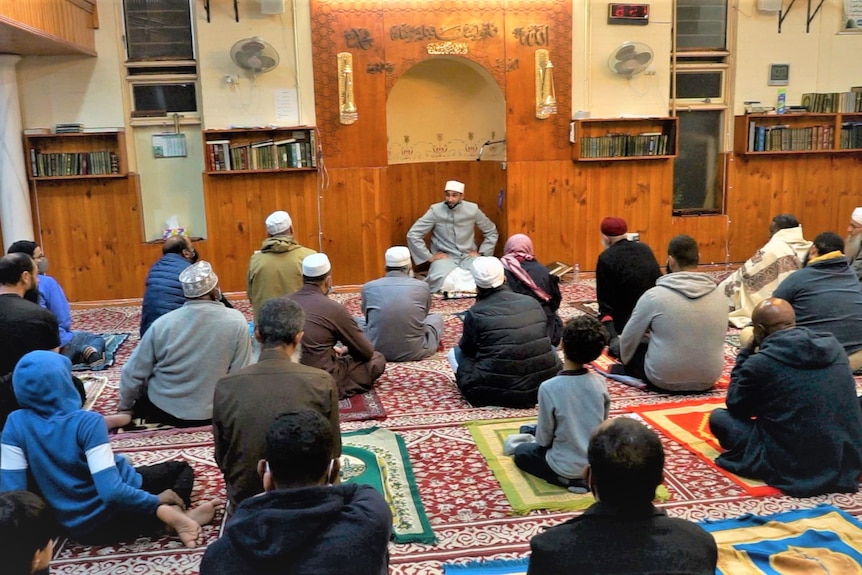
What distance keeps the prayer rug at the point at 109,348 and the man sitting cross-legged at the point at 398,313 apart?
1.84 metres

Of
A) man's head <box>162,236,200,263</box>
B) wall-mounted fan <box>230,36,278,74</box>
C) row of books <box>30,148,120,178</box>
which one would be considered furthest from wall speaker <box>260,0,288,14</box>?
man's head <box>162,236,200,263</box>

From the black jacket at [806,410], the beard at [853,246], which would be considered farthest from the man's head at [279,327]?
the beard at [853,246]

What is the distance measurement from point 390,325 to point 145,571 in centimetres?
276

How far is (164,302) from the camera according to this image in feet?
16.1

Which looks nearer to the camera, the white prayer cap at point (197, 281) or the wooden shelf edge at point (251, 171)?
the white prayer cap at point (197, 281)

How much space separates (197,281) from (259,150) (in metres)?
3.99

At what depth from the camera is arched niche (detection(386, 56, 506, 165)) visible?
8.95 meters

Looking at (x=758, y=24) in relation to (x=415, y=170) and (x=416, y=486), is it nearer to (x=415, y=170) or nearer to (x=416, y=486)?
(x=415, y=170)

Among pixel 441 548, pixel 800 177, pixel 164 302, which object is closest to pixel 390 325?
pixel 164 302

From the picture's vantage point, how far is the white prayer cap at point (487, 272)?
14.4 ft

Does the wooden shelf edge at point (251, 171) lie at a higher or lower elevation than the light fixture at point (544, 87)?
lower

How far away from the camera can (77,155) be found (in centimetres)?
764

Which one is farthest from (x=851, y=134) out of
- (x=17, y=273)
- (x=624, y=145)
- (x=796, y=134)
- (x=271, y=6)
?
(x=17, y=273)

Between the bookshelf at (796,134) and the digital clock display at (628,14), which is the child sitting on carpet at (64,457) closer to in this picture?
the digital clock display at (628,14)
